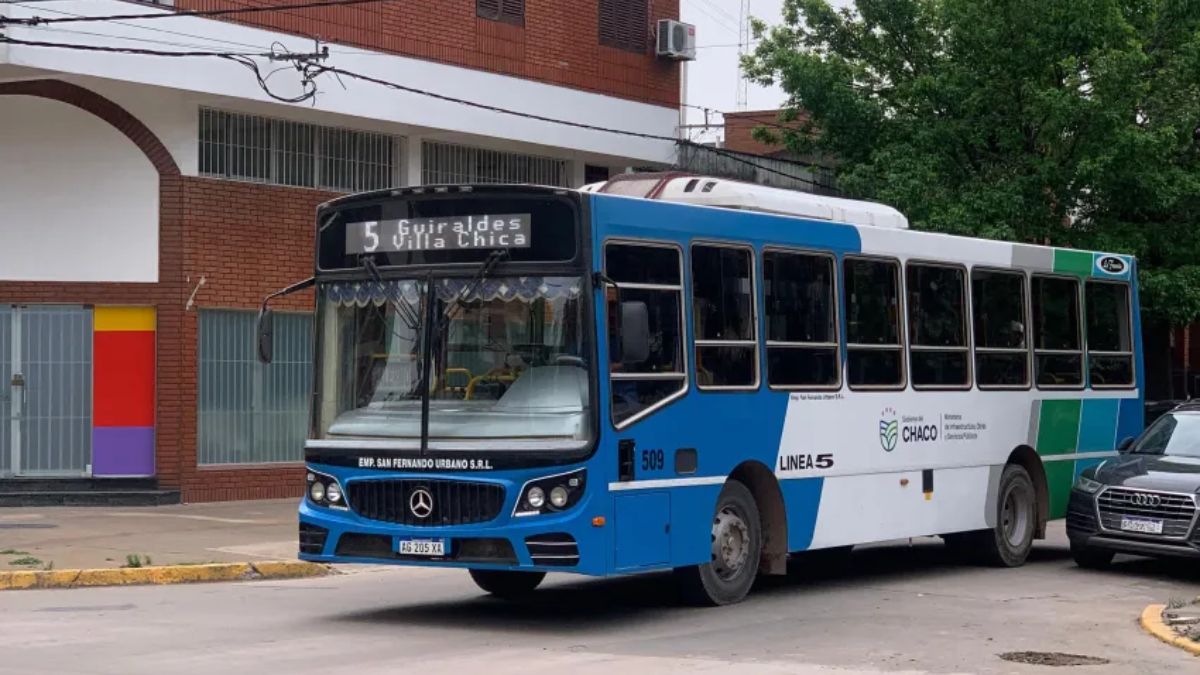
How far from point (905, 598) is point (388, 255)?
5.24 metres

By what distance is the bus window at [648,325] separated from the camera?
12.1 meters

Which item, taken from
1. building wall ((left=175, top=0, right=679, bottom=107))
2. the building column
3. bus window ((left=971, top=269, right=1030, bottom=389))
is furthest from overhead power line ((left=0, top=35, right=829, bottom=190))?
bus window ((left=971, top=269, right=1030, bottom=389))

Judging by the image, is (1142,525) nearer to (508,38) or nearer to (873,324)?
(873,324)

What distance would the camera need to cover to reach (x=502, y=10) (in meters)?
26.6

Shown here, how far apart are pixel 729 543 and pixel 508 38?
14.7 m

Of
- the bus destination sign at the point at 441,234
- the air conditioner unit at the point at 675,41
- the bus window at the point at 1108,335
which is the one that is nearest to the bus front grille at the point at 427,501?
the bus destination sign at the point at 441,234

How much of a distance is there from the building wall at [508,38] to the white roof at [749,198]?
32.9 ft

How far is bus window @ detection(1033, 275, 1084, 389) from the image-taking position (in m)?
17.6

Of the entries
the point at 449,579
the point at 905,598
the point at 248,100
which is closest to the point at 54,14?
the point at 248,100

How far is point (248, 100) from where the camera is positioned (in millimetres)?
22703

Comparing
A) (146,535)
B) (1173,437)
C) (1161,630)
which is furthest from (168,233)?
(1161,630)

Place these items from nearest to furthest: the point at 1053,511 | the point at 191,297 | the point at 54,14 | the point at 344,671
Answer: the point at 344,671
the point at 1053,511
the point at 54,14
the point at 191,297

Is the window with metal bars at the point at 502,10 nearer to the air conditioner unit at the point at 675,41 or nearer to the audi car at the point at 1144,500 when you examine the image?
the air conditioner unit at the point at 675,41

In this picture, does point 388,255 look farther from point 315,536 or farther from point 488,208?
point 315,536
